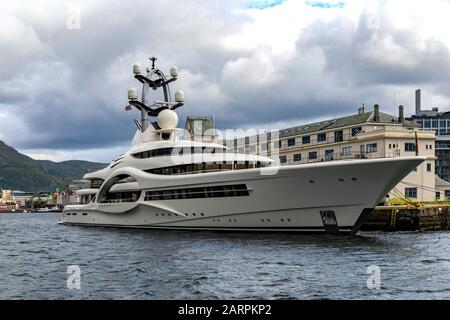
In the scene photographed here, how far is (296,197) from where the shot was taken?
3203cm

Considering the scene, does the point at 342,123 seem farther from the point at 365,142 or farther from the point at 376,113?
the point at 365,142

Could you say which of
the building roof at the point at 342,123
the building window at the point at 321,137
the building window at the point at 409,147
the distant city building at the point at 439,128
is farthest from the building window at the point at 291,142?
the distant city building at the point at 439,128

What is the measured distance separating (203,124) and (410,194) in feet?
168

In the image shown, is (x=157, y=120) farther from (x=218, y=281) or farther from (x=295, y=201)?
(x=218, y=281)

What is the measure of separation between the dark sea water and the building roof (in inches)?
1474

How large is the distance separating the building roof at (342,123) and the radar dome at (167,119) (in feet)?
102

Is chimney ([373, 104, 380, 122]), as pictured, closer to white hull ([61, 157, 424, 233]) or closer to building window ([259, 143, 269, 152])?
building window ([259, 143, 269, 152])

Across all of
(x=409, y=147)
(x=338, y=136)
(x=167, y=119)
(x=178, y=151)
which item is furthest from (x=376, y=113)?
(x=178, y=151)

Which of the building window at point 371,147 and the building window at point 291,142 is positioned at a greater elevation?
the building window at point 291,142

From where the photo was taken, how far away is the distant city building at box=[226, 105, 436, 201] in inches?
2486

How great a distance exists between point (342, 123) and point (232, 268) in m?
54.1

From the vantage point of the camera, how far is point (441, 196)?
7088cm

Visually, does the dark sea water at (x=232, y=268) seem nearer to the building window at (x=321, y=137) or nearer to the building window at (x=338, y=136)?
the building window at (x=338, y=136)

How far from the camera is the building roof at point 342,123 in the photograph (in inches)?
2717
